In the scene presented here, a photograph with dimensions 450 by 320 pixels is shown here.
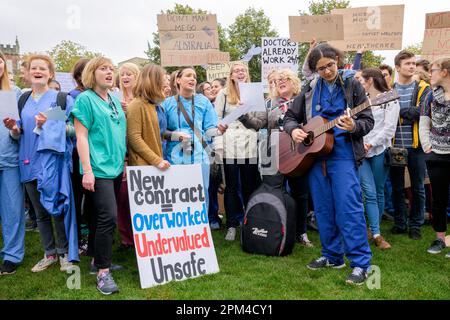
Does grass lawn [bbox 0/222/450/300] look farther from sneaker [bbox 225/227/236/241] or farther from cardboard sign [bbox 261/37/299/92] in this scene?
cardboard sign [bbox 261/37/299/92]

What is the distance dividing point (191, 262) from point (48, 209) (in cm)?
146

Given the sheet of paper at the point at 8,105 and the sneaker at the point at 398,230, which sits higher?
the sheet of paper at the point at 8,105

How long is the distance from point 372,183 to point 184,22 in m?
4.42

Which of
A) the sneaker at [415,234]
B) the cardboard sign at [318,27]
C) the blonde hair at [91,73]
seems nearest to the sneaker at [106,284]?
the blonde hair at [91,73]

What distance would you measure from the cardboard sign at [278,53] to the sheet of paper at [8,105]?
540 centimetres

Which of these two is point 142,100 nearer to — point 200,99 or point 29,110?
point 200,99

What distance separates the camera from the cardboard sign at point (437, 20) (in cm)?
730

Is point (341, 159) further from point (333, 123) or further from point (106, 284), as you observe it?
point (106, 284)

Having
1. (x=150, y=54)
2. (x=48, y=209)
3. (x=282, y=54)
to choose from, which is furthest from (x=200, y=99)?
(x=150, y=54)

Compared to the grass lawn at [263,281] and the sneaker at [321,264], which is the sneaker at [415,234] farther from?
the sneaker at [321,264]

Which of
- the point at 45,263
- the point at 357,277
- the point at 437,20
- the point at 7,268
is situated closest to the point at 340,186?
the point at 357,277

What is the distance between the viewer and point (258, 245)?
4.87 metres

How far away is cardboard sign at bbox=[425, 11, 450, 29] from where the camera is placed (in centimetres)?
730

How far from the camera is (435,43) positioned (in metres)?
7.39
